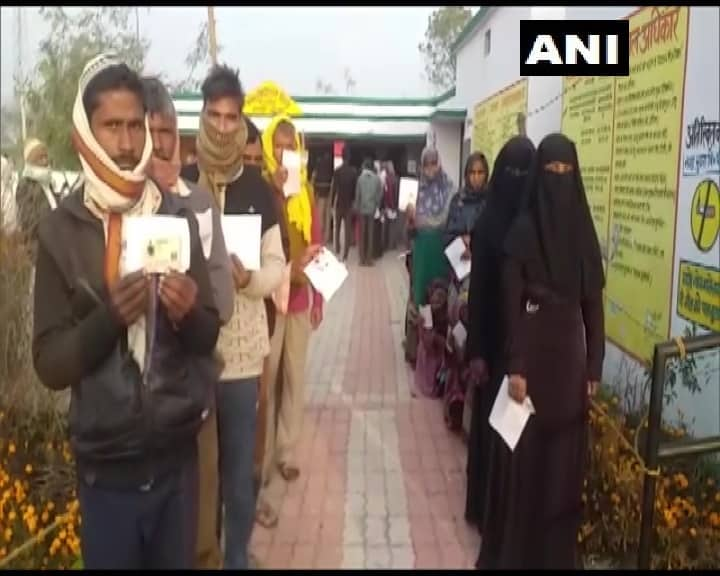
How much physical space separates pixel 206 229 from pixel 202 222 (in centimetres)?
2

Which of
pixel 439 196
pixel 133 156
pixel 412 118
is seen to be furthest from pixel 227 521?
pixel 412 118

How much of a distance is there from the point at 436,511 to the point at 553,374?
3.84 ft

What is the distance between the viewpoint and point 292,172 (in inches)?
149

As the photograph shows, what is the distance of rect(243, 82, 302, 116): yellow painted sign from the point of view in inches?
164

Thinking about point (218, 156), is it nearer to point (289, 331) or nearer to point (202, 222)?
point (202, 222)

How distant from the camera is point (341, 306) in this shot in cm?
1020

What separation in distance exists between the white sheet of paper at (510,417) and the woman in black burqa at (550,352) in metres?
0.04

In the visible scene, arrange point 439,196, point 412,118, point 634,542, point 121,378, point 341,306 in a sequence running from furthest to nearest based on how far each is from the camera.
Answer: point 412,118 < point 341,306 < point 439,196 < point 634,542 < point 121,378

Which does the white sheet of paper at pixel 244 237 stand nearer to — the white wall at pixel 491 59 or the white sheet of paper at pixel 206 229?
the white sheet of paper at pixel 206 229

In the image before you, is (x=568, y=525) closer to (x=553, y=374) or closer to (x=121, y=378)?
(x=553, y=374)

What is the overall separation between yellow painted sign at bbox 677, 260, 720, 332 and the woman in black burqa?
1.51 ft

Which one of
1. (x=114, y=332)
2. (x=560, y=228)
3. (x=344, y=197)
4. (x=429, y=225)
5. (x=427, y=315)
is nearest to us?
(x=114, y=332)

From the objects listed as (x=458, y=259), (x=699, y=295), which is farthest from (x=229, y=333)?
(x=458, y=259)

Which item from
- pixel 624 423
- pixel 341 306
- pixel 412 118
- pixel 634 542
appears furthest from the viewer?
pixel 412 118
